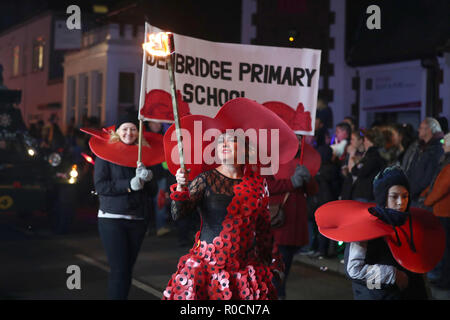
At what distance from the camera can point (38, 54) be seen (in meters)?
38.4

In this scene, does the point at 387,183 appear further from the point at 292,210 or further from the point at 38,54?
the point at 38,54

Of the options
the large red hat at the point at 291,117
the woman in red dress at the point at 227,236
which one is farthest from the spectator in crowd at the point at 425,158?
the woman in red dress at the point at 227,236

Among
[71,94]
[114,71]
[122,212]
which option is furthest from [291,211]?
[71,94]

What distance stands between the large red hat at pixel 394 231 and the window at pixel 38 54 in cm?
3471

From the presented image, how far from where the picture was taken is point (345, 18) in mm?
16344

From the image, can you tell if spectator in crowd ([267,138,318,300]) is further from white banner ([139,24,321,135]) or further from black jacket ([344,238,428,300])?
black jacket ([344,238,428,300])

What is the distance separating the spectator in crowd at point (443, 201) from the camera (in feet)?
26.3

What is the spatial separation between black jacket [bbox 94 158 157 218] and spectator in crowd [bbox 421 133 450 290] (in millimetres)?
3326

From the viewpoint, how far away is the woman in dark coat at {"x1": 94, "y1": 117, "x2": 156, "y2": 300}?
6.60 m

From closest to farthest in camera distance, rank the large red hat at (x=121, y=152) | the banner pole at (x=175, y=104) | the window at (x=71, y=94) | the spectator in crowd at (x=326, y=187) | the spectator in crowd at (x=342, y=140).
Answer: the banner pole at (x=175, y=104)
the large red hat at (x=121, y=152)
the spectator in crowd at (x=326, y=187)
the spectator in crowd at (x=342, y=140)
the window at (x=71, y=94)

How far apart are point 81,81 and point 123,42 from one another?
14.0ft

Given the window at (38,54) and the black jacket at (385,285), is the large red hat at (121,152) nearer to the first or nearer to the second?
the black jacket at (385,285)

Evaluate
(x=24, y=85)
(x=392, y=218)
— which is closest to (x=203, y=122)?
(x=392, y=218)

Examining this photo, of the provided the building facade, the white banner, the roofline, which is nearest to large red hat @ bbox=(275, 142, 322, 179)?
the white banner
